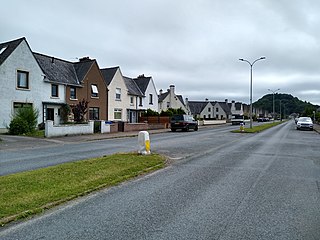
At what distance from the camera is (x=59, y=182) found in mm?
6621

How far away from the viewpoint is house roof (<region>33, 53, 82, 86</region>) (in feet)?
97.5

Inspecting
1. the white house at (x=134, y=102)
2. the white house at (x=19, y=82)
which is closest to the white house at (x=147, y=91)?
the white house at (x=134, y=102)

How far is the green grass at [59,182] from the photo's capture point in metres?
5.02

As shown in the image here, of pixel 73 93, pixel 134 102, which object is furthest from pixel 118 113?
pixel 73 93

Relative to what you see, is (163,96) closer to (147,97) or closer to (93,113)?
(147,97)

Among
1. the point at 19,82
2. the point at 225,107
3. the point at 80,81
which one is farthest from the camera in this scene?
the point at 225,107

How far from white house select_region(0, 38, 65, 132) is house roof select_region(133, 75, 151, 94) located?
19298 mm

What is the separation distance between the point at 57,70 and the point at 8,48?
242 inches

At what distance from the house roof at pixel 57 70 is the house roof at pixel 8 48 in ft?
9.24

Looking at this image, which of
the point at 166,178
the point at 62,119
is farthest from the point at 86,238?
the point at 62,119

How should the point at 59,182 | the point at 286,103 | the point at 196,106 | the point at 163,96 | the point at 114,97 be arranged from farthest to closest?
1. the point at 286,103
2. the point at 196,106
3. the point at 163,96
4. the point at 114,97
5. the point at 59,182

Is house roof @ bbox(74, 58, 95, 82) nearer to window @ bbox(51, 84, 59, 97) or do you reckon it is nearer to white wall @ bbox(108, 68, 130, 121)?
window @ bbox(51, 84, 59, 97)

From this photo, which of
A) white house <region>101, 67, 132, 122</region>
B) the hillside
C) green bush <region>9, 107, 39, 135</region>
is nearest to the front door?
green bush <region>9, 107, 39, 135</region>

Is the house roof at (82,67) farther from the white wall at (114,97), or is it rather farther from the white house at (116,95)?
the white wall at (114,97)
